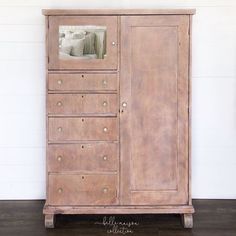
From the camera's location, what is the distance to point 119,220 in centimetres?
348

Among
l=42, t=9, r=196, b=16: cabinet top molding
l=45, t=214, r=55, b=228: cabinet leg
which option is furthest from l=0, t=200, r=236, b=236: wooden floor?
l=42, t=9, r=196, b=16: cabinet top molding

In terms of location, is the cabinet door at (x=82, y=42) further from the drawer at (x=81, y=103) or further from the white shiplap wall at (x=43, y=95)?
the white shiplap wall at (x=43, y=95)

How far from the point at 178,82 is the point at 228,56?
824mm

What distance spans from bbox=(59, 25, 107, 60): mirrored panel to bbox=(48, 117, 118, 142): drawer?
44 cm

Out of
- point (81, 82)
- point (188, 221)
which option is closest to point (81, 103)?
point (81, 82)

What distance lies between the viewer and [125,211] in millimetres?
3318

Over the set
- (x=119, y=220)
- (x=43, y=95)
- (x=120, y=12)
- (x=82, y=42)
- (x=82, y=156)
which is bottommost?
(x=119, y=220)

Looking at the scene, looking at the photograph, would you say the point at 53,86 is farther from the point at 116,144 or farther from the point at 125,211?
the point at 125,211

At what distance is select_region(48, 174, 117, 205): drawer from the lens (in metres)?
3.30

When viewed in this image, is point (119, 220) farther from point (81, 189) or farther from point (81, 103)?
point (81, 103)

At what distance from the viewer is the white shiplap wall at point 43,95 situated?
12.6 feet

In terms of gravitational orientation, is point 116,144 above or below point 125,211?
above

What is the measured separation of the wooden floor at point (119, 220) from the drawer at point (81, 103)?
2.69 ft

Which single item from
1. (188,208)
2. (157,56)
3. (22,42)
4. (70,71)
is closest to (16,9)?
(22,42)
